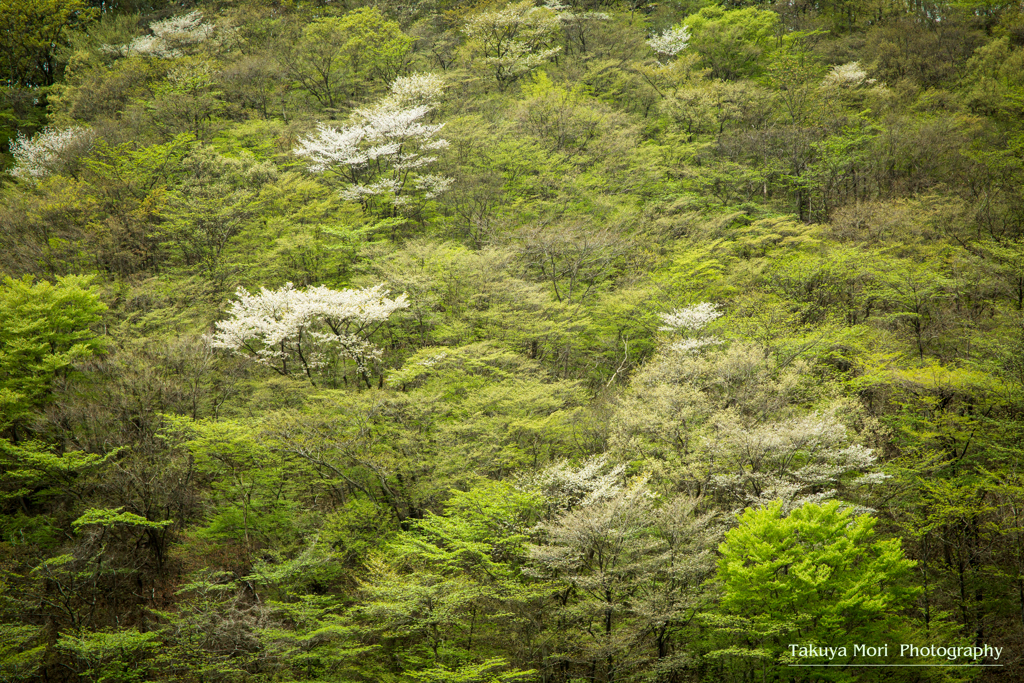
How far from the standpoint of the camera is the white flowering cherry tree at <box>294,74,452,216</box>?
30.7 meters

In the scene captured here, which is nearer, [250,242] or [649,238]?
[250,242]

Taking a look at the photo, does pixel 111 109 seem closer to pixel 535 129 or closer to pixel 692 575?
pixel 535 129

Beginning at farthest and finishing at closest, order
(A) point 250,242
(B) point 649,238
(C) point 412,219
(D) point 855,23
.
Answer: (D) point 855,23
(C) point 412,219
(B) point 649,238
(A) point 250,242

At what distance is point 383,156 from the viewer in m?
→ 32.1

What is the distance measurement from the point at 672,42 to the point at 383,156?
24.3m

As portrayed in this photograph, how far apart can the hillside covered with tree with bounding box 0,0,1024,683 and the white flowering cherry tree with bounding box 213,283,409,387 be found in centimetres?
15

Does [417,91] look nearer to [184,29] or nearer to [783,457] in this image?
[184,29]

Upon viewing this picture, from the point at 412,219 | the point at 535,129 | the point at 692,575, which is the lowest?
the point at 692,575

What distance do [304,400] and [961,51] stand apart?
43.7 meters

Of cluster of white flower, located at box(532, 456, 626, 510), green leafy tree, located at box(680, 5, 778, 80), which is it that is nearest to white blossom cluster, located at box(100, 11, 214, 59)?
green leafy tree, located at box(680, 5, 778, 80)

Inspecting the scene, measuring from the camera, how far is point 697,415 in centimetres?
1806

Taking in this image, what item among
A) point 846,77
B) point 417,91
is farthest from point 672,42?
point 417,91

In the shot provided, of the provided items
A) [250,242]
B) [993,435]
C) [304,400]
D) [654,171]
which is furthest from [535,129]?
[993,435]

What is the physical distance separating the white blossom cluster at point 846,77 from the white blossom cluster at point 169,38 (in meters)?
41.6
